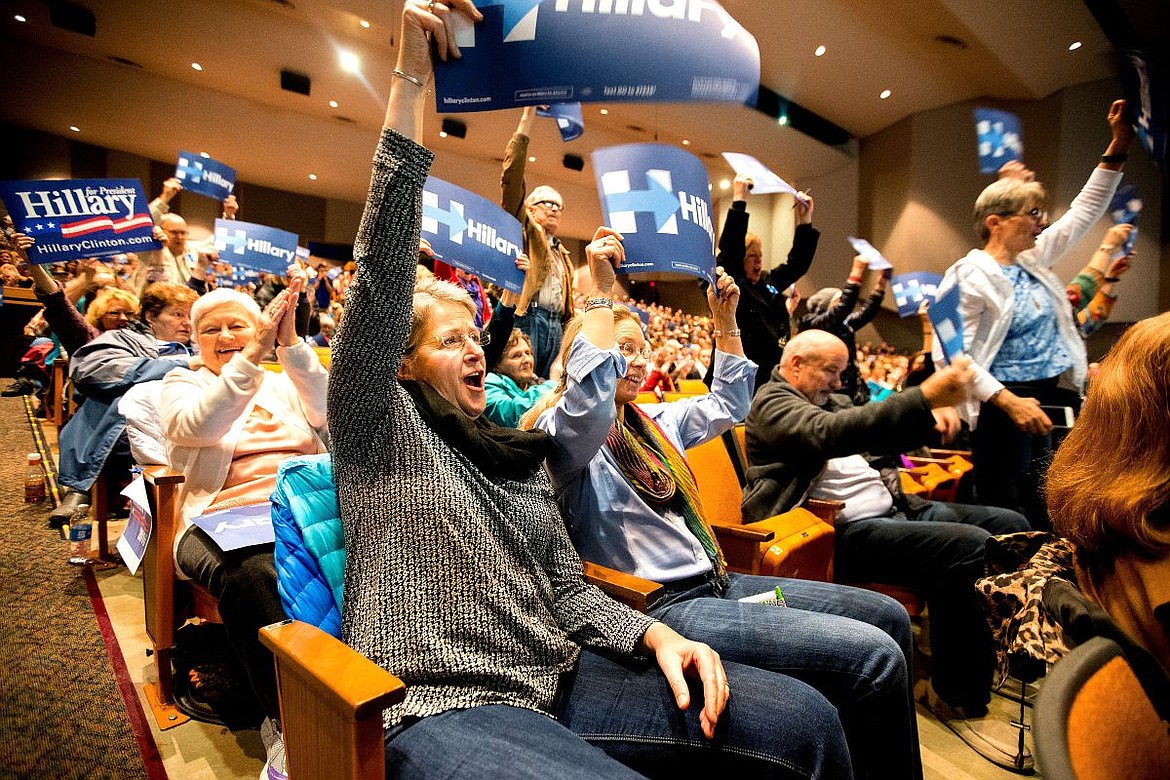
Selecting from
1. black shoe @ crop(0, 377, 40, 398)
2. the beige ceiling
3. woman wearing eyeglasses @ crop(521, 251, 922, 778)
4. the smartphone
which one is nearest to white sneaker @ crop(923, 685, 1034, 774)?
woman wearing eyeglasses @ crop(521, 251, 922, 778)

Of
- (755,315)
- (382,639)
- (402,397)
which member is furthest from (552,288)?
(382,639)

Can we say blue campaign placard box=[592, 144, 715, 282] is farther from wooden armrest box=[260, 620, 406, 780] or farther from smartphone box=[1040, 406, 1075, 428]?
smartphone box=[1040, 406, 1075, 428]

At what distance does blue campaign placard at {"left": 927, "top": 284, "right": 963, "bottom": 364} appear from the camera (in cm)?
170

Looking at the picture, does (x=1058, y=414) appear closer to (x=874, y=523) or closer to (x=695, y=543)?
(x=874, y=523)

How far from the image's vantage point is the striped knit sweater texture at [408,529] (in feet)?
3.37

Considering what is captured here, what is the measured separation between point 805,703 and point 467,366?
0.91m

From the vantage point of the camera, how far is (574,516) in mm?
1584

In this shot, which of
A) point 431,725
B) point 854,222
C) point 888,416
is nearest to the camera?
point 431,725

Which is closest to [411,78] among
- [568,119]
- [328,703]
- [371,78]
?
[328,703]

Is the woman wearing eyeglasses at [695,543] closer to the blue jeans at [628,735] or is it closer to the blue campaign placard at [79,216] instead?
the blue jeans at [628,735]

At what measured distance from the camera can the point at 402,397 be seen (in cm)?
114

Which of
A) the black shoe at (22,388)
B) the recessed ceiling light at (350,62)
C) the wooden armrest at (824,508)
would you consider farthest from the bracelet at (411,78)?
the recessed ceiling light at (350,62)

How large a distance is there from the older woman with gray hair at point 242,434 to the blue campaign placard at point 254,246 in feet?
8.56

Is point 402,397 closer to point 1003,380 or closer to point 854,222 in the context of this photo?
point 1003,380
